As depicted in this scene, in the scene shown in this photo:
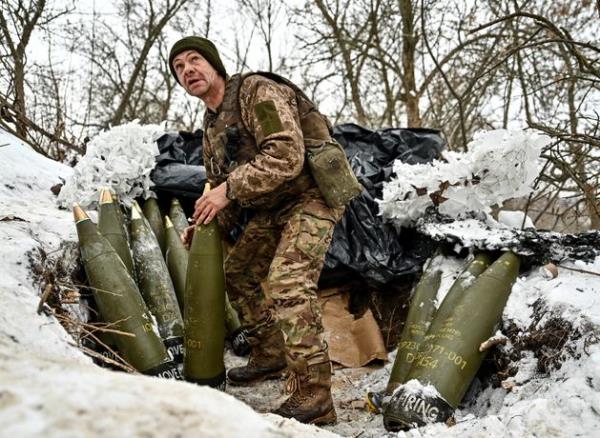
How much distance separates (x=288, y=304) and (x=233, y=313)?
3.79 ft

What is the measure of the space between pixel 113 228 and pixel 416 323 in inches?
77.4

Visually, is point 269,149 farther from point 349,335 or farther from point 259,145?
point 349,335

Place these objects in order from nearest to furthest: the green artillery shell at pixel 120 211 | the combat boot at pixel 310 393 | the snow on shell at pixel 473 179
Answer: the combat boot at pixel 310 393, the snow on shell at pixel 473 179, the green artillery shell at pixel 120 211

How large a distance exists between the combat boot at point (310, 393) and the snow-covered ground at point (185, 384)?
0.36 ft

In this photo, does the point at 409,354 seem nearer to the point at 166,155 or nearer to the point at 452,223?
the point at 452,223

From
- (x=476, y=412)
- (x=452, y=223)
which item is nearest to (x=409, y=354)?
(x=476, y=412)

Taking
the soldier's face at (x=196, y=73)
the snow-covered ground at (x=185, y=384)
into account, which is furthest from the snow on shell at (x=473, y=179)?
the soldier's face at (x=196, y=73)

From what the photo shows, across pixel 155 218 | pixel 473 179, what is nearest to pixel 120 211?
pixel 155 218

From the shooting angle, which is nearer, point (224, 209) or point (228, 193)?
point (228, 193)

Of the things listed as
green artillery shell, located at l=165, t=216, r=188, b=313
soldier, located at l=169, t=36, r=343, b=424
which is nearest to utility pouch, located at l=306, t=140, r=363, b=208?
soldier, located at l=169, t=36, r=343, b=424

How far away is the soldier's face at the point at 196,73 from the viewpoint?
103 inches

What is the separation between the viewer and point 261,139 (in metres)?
2.40

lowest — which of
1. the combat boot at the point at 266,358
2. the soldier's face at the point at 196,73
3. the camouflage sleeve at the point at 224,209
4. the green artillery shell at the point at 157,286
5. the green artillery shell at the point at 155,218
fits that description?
the combat boot at the point at 266,358

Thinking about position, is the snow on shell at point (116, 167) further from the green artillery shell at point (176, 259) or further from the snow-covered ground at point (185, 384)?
the green artillery shell at point (176, 259)
